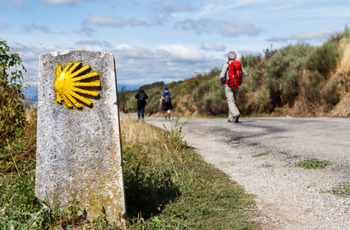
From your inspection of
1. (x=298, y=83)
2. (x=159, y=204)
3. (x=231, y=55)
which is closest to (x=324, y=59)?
(x=298, y=83)

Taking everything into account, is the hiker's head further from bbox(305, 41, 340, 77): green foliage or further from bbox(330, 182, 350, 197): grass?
bbox(330, 182, 350, 197): grass

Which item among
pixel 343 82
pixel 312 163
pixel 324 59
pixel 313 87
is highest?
pixel 324 59

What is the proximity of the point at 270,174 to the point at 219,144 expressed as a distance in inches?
110

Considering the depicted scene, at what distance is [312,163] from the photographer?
516 cm

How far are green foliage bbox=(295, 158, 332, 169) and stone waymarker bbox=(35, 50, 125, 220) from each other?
3185 mm

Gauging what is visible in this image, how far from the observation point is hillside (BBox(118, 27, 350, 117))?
526 inches

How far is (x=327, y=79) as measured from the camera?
46.7 ft

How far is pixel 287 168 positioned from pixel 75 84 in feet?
11.3

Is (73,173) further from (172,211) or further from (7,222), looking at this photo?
(172,211)

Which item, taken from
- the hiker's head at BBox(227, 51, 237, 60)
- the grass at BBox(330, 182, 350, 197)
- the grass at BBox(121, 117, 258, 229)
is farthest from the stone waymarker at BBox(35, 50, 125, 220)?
the hiker's head at BBox(227, 51, 237, 60)

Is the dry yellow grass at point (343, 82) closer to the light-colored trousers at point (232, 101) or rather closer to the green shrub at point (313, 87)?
the green shrub at point (313, 87)

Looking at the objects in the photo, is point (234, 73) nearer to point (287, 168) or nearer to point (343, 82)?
point (343, 82)

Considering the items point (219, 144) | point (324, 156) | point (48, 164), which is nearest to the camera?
point (48, 164)

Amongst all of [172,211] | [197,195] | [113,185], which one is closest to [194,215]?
[172,211]
